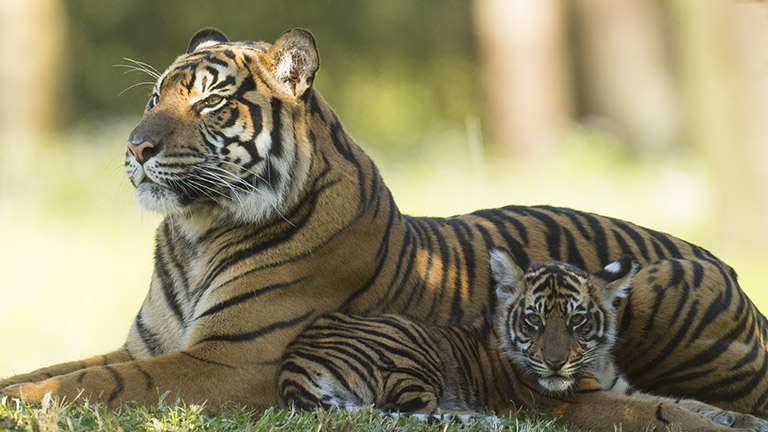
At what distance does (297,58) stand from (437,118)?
74.5 feet

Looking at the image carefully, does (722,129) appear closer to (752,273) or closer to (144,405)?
(752,273)

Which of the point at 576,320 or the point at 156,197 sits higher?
the point at 156,197

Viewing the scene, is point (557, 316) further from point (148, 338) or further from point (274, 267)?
point (148, 338)

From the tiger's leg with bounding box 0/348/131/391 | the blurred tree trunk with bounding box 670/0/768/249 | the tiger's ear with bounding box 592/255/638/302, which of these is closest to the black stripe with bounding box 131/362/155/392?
the tiger's leg with bounding box 0/348/131/391

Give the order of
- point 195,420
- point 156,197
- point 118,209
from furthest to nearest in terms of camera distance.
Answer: point 118,209 < point 156,197 < point 195,420

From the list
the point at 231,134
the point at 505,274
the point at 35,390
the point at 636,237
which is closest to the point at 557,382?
the point at 505,274

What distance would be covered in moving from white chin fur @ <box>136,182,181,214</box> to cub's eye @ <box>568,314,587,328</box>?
1741mm

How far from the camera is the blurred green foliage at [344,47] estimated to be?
26.2 m

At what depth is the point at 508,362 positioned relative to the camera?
432 centimetres

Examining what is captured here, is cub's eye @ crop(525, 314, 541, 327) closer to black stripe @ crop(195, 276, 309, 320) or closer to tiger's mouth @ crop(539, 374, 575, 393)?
tiger's mouth @ crop(539, 374, 575, 393)

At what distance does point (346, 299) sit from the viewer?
14.3ft

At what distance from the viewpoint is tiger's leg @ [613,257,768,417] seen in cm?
440

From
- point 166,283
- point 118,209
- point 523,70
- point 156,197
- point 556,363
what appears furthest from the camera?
point 523,70

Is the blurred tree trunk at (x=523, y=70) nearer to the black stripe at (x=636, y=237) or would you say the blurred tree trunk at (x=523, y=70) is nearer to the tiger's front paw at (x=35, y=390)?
the black stripe at (x=636, y=237)
